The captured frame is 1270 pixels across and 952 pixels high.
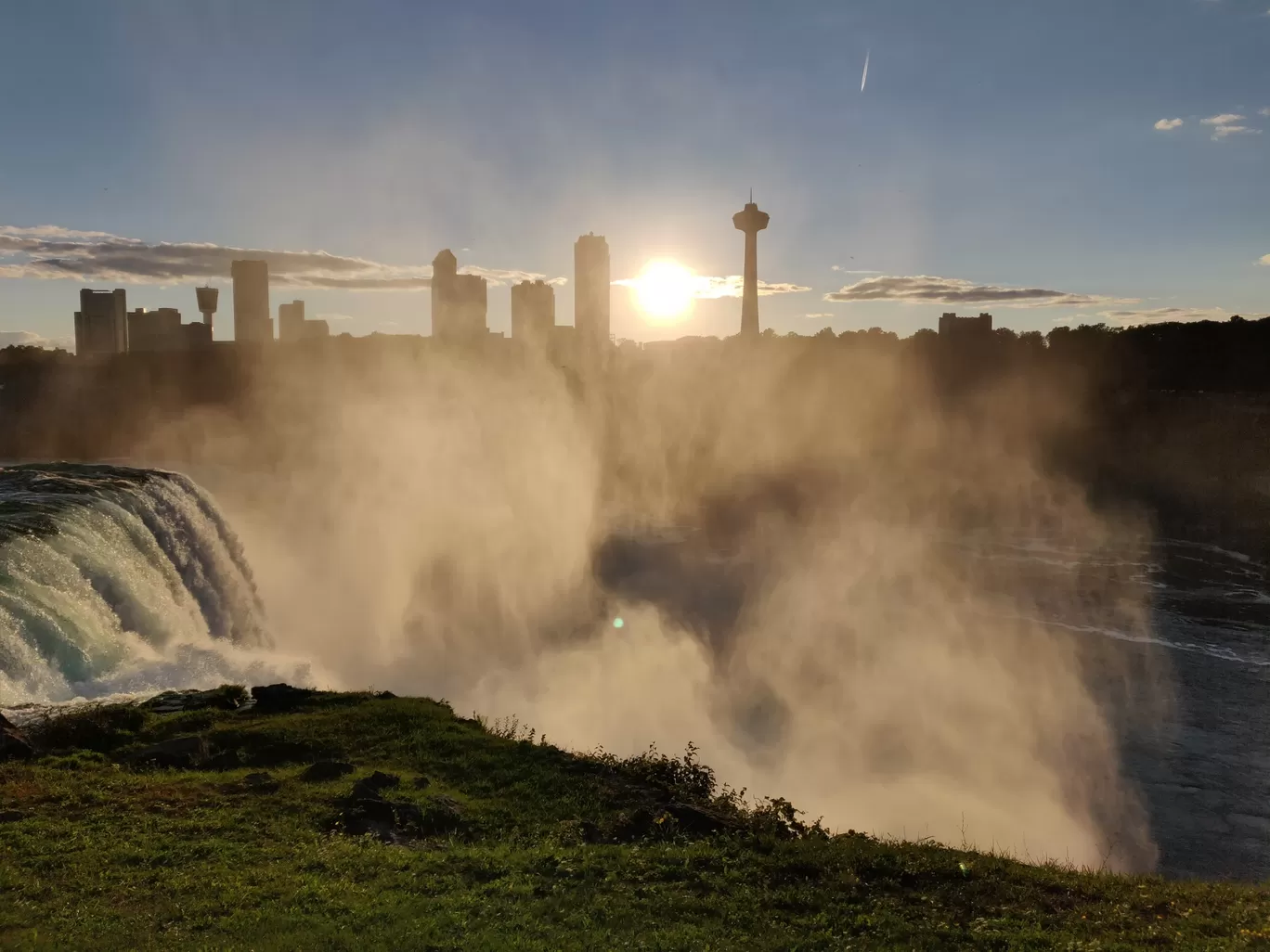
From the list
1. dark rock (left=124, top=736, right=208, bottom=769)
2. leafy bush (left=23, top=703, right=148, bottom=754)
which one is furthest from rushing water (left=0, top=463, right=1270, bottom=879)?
dark rock (left=124, top=736, right=208, bottom=769)

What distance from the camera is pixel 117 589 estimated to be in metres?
26.0

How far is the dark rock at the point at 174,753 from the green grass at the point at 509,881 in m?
0.45

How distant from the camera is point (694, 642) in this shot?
4041 cm

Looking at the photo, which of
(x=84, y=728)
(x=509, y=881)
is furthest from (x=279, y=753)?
(x=509, y=881)

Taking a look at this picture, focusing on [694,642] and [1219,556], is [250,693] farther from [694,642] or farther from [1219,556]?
[1219,556]

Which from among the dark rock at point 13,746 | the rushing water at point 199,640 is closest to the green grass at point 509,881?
the dark rock at point 13,746

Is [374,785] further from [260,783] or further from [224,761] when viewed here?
[224,761]

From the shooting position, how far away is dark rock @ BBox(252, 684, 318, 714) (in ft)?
69.5

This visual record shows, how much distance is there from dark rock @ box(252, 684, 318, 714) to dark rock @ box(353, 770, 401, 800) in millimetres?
5722

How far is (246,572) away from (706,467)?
2672 inches

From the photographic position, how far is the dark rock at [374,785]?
50.0 feet

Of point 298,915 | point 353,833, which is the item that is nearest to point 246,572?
point 353,833

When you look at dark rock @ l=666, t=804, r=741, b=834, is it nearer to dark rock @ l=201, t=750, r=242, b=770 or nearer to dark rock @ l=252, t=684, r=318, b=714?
dark rock @ l=201, t=750, r=242, b=770

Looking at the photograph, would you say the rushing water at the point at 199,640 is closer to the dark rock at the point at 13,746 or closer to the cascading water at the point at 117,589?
the cascading water at the point at 117,589
